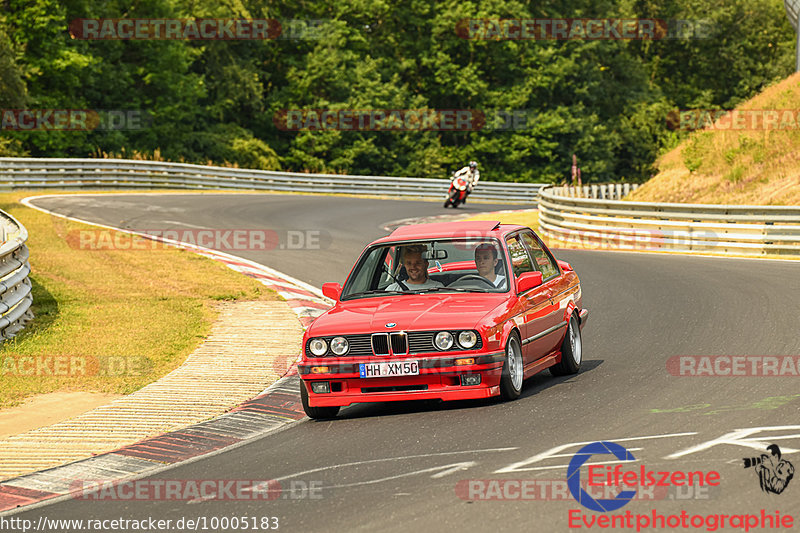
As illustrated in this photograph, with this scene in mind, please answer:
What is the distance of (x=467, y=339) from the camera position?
855cm

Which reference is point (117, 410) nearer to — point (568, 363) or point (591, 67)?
point (568, 363)

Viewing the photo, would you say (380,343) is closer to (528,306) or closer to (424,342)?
(424,342)

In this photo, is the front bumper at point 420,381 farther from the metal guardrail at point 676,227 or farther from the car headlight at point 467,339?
the metal guardrail at point 676,227

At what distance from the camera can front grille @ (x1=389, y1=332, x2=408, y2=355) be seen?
8586 mm

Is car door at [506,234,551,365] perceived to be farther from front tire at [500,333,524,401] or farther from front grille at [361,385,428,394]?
front grille at [361,385,428,394]

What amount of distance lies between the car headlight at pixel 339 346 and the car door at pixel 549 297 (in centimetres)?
174

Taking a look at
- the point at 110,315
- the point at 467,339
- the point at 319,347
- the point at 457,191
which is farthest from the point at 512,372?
the point at 457,191

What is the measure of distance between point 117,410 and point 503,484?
15.1 ft

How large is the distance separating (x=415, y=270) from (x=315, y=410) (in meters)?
1.72

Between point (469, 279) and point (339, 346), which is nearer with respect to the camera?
point (339, 346)

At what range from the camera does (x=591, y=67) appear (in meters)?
65.7

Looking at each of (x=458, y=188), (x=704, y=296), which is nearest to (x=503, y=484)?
(x=704, y=296)

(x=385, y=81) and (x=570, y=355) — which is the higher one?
(x=385, y=81)

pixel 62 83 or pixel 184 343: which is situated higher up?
pixel 62 83
